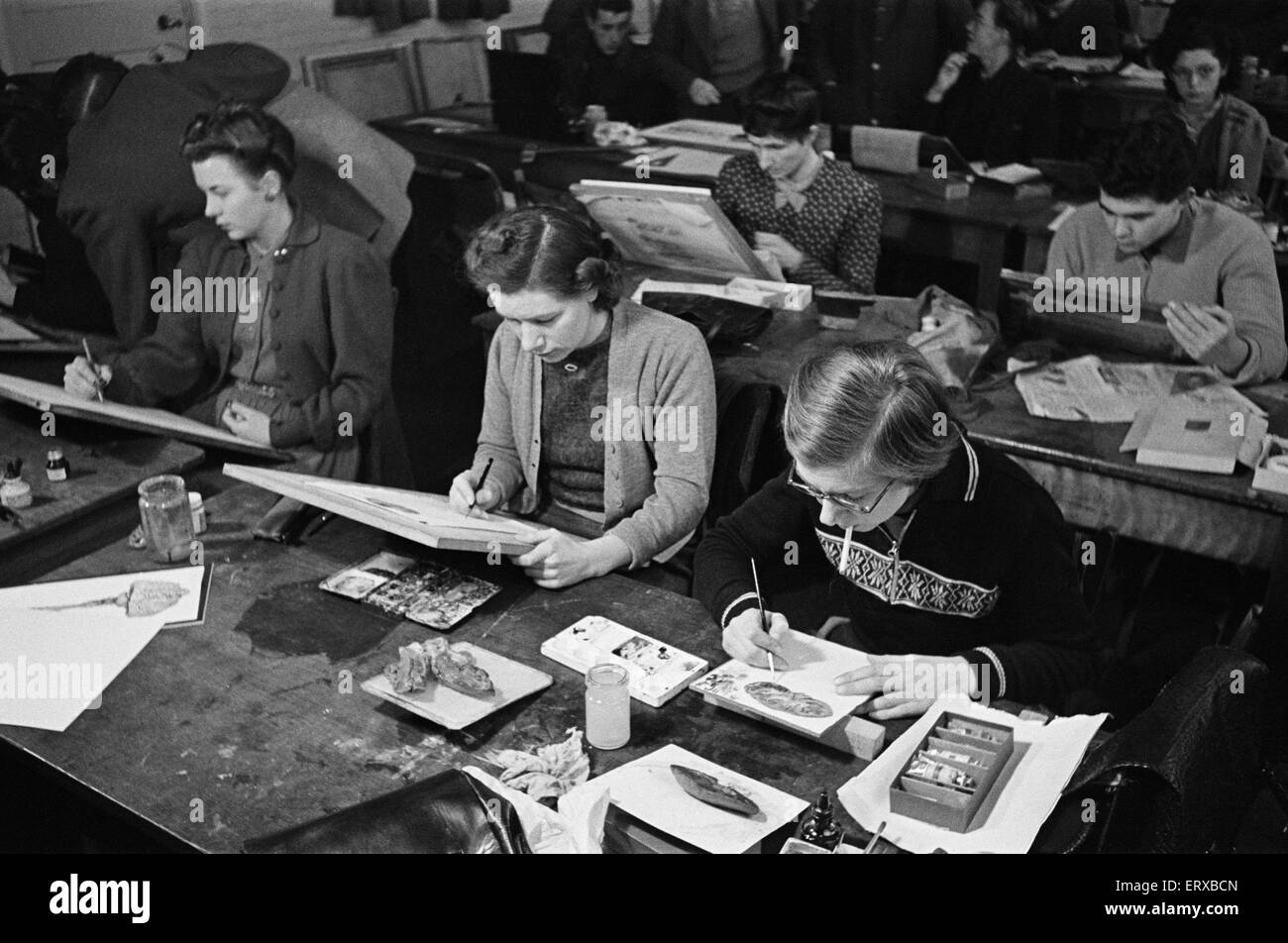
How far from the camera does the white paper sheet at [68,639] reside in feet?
6.72

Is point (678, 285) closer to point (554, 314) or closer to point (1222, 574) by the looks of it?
point (554, 314)

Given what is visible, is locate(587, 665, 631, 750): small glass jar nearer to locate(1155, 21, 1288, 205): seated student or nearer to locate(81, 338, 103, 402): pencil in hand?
locate(81, 338, 103, 402): pencil in hand

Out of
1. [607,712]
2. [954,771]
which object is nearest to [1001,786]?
[954,771]

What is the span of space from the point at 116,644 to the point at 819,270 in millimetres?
2342

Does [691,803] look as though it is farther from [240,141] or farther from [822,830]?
[240,141]

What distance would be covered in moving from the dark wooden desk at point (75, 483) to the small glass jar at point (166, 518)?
160 millimetres

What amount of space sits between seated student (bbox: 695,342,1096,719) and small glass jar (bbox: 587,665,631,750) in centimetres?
26

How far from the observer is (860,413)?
75.8 inches

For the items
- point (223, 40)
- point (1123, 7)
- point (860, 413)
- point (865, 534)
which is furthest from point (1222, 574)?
point (223, 40)

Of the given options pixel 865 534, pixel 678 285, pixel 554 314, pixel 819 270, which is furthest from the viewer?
pixel 819 270

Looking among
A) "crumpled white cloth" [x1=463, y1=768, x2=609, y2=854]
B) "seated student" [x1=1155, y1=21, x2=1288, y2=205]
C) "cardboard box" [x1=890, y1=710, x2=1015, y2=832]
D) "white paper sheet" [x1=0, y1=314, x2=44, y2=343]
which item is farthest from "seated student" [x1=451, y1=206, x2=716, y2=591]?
"seated student" [x1=1155, y1=21, x2=1288, y2=205]

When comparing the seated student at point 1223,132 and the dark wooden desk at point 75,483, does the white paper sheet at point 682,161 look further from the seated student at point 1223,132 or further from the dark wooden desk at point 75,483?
the dark wooden desk at point 75,483

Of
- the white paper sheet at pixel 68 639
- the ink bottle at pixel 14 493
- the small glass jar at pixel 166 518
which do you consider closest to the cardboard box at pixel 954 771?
the white paper sheet at pixel 68 639

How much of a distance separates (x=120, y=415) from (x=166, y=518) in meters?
0.43
